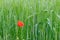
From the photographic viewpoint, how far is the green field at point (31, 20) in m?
1.89

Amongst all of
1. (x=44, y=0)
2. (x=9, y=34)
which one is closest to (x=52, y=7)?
(x=44, y=0)

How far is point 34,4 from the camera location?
87.2 inches

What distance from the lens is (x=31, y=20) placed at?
203cm

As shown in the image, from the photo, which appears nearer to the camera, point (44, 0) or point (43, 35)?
point (43, 35)

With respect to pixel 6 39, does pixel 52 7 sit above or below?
above

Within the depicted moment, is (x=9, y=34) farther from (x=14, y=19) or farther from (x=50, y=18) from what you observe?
(x=50, y=18)

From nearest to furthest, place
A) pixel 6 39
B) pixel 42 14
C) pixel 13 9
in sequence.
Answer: pixel 6 39, pixel 42 14, pixel 13 9

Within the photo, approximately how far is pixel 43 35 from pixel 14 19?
352mm

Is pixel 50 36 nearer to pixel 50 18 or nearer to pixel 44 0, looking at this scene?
pixel 50 18

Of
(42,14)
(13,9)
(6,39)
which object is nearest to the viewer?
(6,39)

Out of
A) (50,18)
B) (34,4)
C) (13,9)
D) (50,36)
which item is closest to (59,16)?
(50,18)

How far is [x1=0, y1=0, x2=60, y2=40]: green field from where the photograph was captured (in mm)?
1889

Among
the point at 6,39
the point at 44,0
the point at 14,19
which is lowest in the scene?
the point at 6,39

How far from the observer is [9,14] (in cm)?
212
